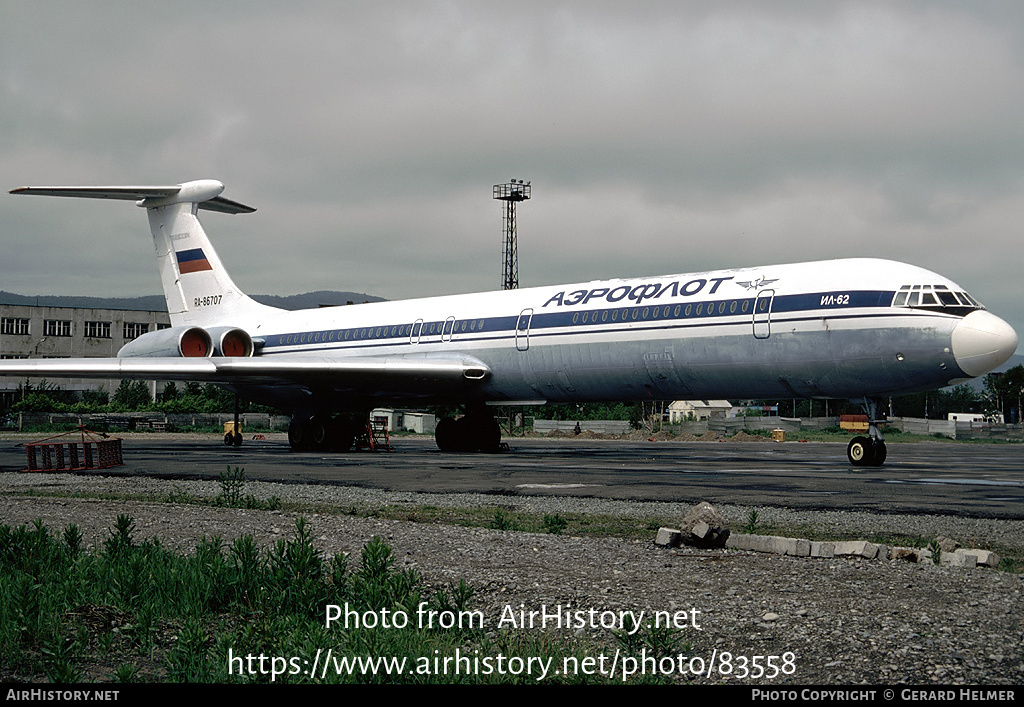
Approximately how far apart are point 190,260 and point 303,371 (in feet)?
33.1

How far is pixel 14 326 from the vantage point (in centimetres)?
9069

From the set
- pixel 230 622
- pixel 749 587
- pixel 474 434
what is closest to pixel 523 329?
pixel 474 434

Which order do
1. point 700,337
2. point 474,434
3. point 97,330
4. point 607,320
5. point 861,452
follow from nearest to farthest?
point 861,452
point 700,337
point 607,320
point 474,434
point 97,330

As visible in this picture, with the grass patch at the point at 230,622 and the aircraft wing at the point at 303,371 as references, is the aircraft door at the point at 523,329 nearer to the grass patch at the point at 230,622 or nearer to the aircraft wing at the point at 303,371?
the aircraft wing at the point at 303,371

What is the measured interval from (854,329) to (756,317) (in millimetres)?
2010

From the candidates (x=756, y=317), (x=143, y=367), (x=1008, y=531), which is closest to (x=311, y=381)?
(x=143, y=367)

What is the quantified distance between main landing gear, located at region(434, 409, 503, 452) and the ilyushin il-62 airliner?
0.15 ft

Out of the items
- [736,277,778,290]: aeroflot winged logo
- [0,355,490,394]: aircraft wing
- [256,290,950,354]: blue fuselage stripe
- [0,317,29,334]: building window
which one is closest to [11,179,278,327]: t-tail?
[256,290,950,354]: blue fuselage stripe

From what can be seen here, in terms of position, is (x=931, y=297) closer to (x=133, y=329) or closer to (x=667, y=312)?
(x=667, y=312)

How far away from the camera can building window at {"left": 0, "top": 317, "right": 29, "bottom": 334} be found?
90.1 metres

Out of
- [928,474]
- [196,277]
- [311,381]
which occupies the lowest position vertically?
[928,474]

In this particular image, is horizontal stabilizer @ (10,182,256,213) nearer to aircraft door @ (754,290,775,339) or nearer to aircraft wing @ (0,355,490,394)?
aircraft wing @ (0,355,490,394)

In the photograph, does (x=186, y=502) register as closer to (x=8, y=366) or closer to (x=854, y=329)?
(x=854, y=329)

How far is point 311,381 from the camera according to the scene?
27.0 meters
